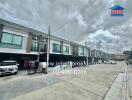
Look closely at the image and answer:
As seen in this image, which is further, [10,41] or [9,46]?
[10,41]

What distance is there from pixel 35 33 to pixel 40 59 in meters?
5.22

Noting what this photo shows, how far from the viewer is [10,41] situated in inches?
563

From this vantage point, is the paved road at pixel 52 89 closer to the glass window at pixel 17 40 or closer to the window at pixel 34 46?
the glass window at pixel 17 40

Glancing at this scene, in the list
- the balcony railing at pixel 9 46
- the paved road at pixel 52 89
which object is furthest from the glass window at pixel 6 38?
the paved road at pixel 52 89

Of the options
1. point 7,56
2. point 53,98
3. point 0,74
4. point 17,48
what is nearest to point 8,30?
point 17,48

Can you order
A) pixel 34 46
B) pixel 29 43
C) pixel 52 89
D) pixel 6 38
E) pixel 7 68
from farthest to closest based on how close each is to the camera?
pixel 34 46 < pixel 29 43 < pixel 6 38 < pixel 7 68 < pixel 52 89

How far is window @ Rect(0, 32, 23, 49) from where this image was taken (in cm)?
1352

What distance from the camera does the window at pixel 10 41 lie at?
1352 cm

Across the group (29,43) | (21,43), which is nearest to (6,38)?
(21,43)

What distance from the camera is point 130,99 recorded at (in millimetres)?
6660

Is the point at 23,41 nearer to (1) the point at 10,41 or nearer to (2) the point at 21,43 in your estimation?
(2) the point at 21,43

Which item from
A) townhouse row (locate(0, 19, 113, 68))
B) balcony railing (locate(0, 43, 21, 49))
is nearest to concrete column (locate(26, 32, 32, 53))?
townhouse row (locate(0, 19, 113, 68))

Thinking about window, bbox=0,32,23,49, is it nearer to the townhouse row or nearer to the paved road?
the townhouse row

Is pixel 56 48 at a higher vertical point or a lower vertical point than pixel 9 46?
higher
